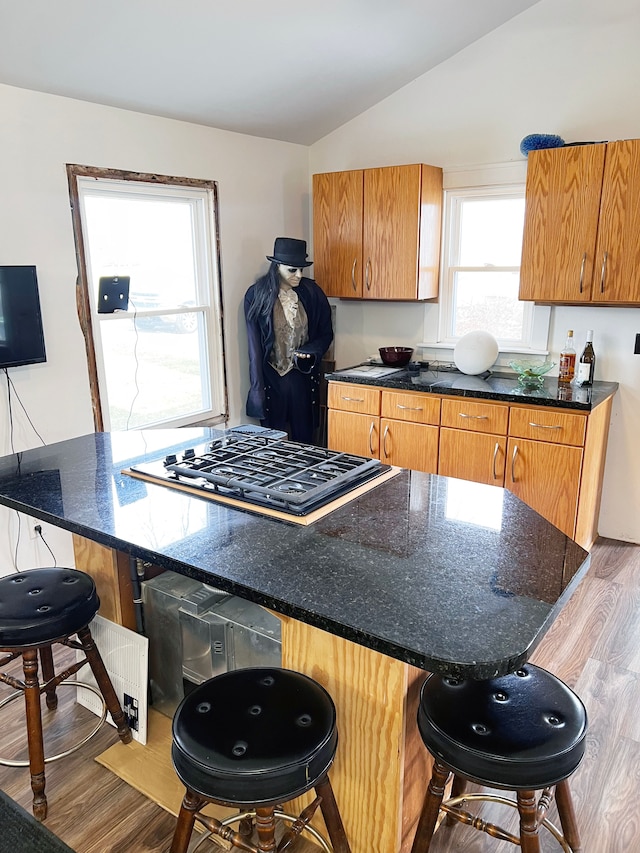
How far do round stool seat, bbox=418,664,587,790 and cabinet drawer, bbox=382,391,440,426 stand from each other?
2091mm

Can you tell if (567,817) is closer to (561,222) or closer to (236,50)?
(561,222)

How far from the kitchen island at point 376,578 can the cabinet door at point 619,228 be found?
67.0 inches

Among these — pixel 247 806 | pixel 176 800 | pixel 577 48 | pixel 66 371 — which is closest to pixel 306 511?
pixel 247 806

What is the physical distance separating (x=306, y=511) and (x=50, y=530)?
6.28ft

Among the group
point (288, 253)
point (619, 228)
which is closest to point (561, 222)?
point (619, 228)

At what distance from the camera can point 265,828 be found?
1311 millimetres

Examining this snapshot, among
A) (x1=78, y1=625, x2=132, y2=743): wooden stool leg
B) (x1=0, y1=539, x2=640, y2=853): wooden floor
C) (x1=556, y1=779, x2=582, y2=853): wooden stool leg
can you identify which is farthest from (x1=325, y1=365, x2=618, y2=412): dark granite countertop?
(x1=78, y1=625, x2=132, y2=743): wooden stool leg

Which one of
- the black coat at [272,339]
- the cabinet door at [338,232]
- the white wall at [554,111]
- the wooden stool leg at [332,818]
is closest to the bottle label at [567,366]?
the white wall at [554,111]

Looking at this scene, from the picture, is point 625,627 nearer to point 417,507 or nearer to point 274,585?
point 417,507

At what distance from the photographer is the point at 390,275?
3801mm

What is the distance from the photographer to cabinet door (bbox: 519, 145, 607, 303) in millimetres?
3045

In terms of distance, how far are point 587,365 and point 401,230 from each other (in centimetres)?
130

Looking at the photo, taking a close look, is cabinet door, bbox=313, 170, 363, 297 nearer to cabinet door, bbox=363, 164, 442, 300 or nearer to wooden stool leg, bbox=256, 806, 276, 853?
cabinet door, bbox=363, 164, 442, 300

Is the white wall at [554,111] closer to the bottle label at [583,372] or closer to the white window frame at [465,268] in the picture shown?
the white window frame at [465,268]
